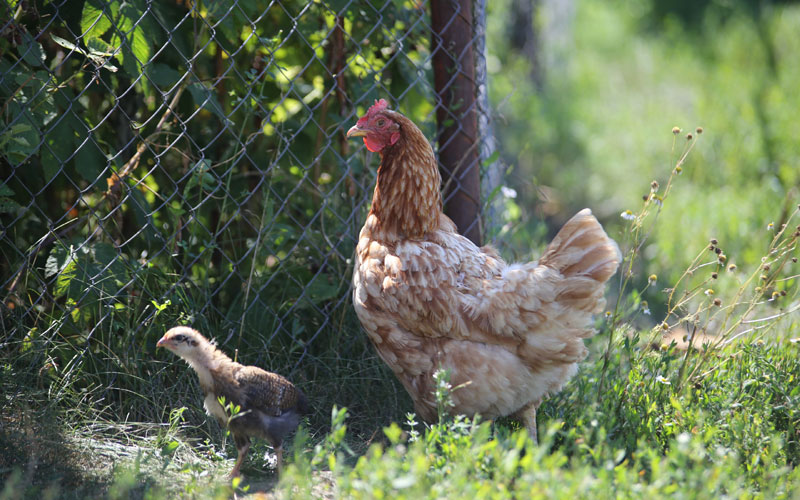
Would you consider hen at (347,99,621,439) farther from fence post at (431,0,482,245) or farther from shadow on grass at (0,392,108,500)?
shadow on grass at (0,392,108,500)

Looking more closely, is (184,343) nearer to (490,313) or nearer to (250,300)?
(250,300)

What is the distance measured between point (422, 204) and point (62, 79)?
5.53 feet

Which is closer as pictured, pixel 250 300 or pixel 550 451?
pixel 550 451

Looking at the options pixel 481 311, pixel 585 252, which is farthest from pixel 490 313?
pixel 585 252

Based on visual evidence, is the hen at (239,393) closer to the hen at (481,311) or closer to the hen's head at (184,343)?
the hen's head at (184,343)

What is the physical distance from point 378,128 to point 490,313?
2.98 ft

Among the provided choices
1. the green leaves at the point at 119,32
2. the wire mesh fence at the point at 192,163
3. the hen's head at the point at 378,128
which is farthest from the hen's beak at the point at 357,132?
the green leaves at the point at 119,32

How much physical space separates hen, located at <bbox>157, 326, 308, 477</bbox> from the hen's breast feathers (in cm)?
48

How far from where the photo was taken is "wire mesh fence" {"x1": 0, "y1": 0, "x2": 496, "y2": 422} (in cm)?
288

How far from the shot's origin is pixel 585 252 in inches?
110

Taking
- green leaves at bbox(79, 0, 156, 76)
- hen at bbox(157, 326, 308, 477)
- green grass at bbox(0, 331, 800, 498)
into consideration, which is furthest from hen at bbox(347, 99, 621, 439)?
green leaves at bbox(79, 0, 156, 76)

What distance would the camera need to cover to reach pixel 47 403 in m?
2.79

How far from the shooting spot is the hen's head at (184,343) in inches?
106

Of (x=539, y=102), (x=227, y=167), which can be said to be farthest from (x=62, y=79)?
(x=539, y=102)
